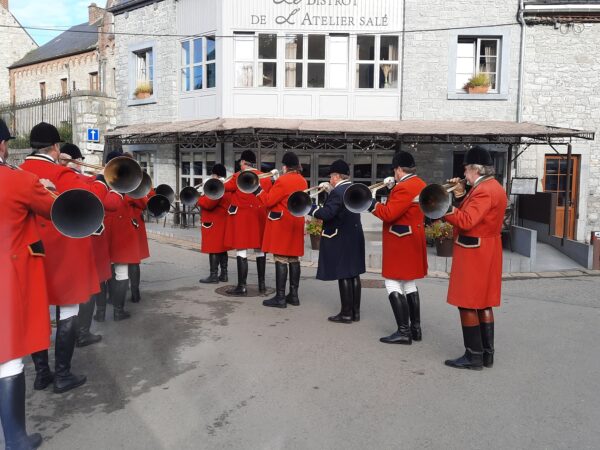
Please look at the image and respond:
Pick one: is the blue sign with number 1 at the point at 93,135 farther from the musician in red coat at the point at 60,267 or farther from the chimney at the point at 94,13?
the chimney at the point at 94,13

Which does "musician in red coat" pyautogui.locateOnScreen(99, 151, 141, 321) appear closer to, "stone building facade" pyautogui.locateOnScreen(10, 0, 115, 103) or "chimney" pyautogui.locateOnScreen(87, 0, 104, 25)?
"stone building facade" pyautogui.locateOnScreen(10, 0, 115, 103)

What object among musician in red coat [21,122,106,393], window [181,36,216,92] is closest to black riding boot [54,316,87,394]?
musician in red coat [21,122,106,393]

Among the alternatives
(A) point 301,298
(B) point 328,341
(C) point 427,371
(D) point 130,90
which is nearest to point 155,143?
(D) point 130,90

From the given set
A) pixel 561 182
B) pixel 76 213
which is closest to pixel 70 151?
pixel 76 213

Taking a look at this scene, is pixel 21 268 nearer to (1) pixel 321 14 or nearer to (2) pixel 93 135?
Answer: (1) pixel 321 14

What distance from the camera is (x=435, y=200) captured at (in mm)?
4926

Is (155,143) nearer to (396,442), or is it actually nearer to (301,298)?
(301,298)

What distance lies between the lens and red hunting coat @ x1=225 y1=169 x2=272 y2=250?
7.95m

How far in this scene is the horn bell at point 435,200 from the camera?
15.9 feet

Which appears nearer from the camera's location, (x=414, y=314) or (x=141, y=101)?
(x=414, y=314)

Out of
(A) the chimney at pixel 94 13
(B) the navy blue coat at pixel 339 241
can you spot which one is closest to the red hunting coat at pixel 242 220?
(B) the navy blue coat at pixel 339 241

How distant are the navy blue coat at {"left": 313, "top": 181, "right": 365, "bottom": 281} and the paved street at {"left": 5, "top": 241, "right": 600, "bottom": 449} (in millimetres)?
668

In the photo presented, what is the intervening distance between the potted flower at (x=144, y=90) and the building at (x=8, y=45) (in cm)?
2149

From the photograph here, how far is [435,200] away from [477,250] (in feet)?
1.89
